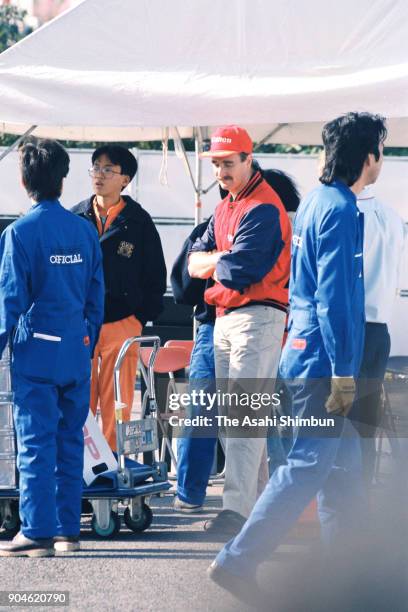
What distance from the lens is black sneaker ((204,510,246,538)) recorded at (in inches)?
258

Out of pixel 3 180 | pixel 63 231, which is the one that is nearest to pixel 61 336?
pixel 63 231

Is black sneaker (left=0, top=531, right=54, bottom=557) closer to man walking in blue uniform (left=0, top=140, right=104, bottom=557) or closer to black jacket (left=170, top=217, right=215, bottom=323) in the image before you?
man walking in blue uniform (left=0, top=140, right=104, bottom=557)

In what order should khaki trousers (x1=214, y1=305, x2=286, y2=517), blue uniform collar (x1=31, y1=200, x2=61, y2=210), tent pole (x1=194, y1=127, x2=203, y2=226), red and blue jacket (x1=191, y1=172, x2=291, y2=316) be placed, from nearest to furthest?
blue uniform collar (x1=31, y1=200, x2=61, y2=210), red and blue jacket (x1=191, y1=172, x2=291, y2=316), khaki trousers (x1=214, y1=305, x2=286, y2=517), tent pole (x1=194, y1=127, x2=203, y2=226)

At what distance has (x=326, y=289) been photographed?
→ 5082 mm

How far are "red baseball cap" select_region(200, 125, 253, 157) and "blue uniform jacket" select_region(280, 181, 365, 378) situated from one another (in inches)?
54.9

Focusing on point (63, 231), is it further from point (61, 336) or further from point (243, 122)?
point (243, 122)

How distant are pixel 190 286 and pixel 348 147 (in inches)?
80.3

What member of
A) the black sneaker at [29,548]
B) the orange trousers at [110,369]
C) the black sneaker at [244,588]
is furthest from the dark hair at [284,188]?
the black sneaker at [244,588]

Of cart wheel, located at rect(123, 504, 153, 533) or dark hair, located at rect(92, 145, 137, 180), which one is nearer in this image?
cart wheel, located at rect(123, 504, 153, 533)

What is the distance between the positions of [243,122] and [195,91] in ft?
1.03

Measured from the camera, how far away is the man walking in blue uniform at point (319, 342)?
5066 millimetres

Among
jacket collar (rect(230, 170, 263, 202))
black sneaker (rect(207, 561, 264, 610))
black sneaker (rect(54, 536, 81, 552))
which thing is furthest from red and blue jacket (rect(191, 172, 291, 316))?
black sneaker (rect(207, 561, 264, 610))

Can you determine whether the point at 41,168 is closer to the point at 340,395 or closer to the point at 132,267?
the point at 132,267

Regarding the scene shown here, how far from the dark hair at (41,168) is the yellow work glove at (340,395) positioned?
1.87 metres
